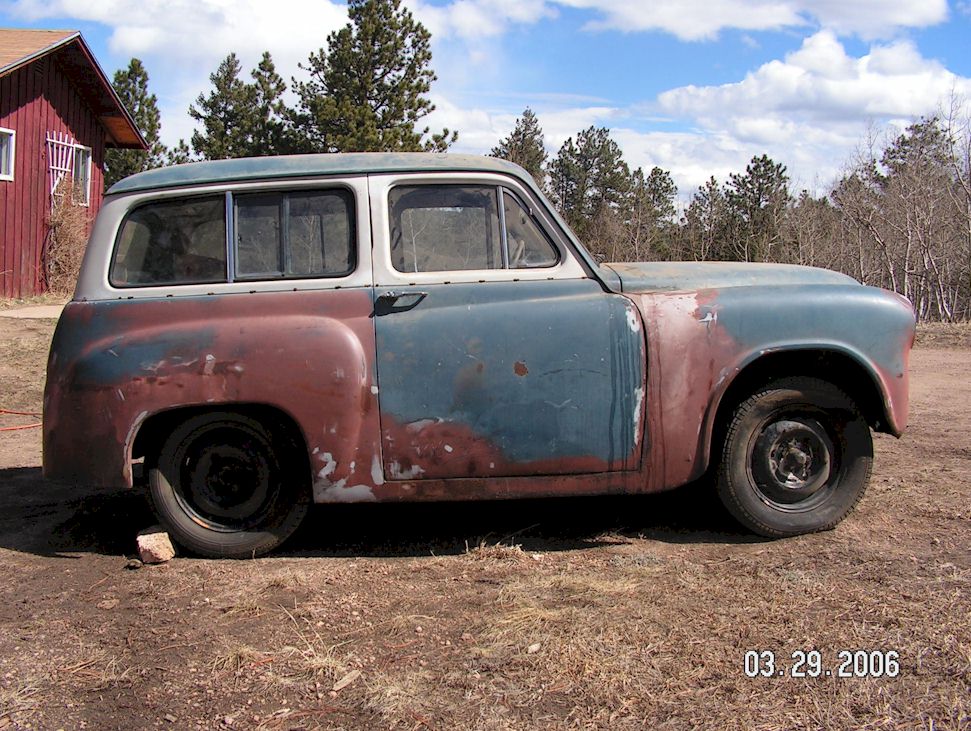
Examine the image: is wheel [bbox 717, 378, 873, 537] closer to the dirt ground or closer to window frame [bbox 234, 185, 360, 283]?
the dirt ground

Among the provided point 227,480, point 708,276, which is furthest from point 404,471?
point 708,276

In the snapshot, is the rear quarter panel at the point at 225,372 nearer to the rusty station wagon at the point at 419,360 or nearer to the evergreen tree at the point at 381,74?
the rusty station wagon at the point at 419,360

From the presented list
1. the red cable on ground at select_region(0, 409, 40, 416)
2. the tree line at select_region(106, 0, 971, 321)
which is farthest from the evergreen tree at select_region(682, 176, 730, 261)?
the red cable on ground at select_region(0, 409, 40, 416)

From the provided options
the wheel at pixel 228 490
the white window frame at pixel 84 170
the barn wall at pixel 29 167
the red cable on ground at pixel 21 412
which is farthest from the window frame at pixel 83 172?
the wheel at pixel 228 490

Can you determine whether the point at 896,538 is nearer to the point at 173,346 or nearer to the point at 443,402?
the point at 443,402

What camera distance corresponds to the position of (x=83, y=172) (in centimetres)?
2009

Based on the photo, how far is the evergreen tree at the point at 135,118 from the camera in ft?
126

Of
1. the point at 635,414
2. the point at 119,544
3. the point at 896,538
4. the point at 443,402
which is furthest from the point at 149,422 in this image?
the point at 896,538

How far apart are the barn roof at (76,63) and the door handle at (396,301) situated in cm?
1484

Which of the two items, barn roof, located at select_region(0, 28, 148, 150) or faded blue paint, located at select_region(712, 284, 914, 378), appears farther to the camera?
barn roof, located at select_region(0, 28, 148, 150)

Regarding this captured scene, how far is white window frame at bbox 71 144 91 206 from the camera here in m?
19.6

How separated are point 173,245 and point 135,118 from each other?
126ft

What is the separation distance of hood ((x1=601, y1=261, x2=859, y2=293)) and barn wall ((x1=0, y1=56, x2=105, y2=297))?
16.4 metres

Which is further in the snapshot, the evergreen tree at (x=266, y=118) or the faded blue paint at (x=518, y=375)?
the evergreen tree at (x=266, y=118)
